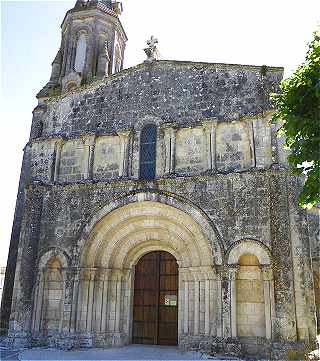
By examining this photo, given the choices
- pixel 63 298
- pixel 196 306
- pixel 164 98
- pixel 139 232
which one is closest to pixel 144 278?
pixel 139 232

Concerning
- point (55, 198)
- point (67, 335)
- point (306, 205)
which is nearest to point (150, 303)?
point (67, 335)

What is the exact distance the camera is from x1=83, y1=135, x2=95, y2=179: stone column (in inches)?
492

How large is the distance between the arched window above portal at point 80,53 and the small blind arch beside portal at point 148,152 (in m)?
7.87

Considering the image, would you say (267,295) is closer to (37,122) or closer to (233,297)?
(233,297)

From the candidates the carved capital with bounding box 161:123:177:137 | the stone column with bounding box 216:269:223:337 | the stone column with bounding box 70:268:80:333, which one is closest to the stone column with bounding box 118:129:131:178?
the carved capital with bounding box 161:123:177:137

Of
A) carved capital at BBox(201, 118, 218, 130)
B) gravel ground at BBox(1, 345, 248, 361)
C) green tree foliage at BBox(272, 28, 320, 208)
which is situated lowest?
gravel ground at BBox(1, 345, 248, 361)

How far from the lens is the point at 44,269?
1179 centimetres

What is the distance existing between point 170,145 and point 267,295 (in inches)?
189

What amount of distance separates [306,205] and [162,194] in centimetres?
440

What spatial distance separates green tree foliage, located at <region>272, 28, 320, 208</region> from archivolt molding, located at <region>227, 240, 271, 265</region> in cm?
257

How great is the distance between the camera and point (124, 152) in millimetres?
12258

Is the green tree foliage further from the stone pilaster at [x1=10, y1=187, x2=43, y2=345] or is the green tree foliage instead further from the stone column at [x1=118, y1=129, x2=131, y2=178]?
the stone pilaster at [x1=10, y1=187, x2=43, y2=345]

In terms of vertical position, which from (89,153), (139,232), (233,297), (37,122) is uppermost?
(37,122)

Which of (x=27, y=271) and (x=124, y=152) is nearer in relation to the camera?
(x=27, y=271)
